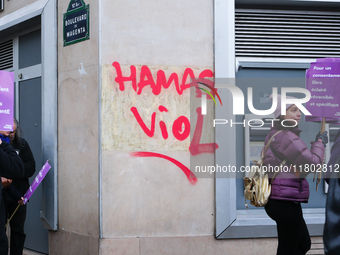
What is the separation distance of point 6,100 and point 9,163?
55 cm

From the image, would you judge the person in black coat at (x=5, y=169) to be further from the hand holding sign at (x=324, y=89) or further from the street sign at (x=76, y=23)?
the hand holding sign at (x=324, y=89)

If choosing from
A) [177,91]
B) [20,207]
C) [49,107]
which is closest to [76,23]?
[49,107]

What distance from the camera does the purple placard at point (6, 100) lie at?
12.9ft

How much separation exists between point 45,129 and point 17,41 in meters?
1.80

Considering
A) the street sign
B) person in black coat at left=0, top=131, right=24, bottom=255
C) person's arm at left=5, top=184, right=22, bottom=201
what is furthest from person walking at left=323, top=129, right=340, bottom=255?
the street sign

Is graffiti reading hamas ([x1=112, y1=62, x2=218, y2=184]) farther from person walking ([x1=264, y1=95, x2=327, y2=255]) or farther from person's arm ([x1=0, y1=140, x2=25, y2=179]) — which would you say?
person's arm ([x1=0, y1=140, x2=25, y2=179])

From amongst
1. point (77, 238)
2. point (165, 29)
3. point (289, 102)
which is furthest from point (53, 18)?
point (289, 102)

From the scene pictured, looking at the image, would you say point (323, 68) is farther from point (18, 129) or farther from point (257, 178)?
point (18, 129)

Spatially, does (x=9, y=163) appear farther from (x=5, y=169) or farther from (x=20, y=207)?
(x=20, y=207)

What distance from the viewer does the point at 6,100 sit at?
3.96m

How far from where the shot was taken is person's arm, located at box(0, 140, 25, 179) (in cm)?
378

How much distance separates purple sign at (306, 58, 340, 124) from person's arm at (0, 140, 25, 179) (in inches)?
114

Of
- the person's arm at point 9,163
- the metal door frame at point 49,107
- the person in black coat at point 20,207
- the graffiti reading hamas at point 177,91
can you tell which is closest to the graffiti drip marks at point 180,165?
the graffiti reading hamas at point 177,91

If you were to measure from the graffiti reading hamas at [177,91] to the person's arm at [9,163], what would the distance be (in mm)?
1478
